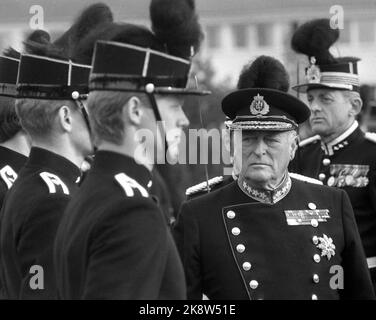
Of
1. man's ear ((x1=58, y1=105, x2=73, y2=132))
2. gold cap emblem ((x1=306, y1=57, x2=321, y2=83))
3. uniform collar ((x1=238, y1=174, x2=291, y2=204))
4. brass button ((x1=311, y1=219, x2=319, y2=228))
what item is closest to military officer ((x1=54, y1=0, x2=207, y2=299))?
man's ear ((x1=58, y1=105, x2=73, y2=132))

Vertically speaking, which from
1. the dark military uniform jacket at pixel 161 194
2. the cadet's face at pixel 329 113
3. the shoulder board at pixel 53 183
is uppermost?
the dark military uniform jacket at pixel 161 194

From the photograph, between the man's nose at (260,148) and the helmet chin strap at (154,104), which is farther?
the man's nose at (260,148)

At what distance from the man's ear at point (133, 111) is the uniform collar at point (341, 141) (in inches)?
137

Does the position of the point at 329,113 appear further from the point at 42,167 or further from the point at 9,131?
the point at 42,167

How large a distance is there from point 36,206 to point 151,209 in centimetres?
99

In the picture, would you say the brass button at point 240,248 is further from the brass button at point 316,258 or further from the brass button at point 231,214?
the brass button at point 316,258

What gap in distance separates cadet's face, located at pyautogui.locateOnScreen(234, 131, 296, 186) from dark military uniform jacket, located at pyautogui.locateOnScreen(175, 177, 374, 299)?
8 cm

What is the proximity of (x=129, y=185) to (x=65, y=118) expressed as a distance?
42.9 inches

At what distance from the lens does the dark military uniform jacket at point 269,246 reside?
4730 millimetres

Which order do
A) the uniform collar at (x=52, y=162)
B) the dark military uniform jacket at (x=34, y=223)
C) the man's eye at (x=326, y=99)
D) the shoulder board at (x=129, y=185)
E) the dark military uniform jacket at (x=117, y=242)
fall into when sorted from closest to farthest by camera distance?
the dark military uniform jacket at (x=117, y=242) < the shoulder board at (x=129, y=185) < the dark military uniform jacket at (x=34, y=223) < the uniform collar at (x=52, y=162) < the man's eye at (x=326, y=99)

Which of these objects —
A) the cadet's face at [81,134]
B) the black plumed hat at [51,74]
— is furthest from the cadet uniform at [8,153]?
the cadet's face at [81,134]

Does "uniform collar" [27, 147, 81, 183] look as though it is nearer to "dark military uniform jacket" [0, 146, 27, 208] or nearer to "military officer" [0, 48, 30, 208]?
"military officer" [0, 48, 30, 208]

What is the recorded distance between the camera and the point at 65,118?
448cm
